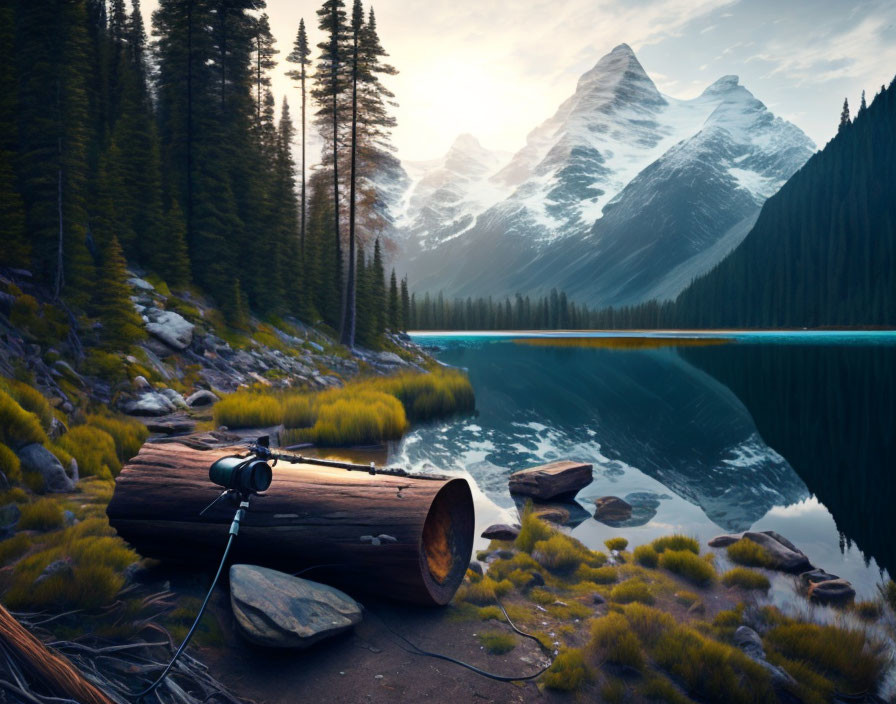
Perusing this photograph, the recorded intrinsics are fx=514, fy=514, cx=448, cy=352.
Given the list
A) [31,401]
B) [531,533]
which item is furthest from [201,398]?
[531,533]

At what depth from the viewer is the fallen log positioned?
5023 mm

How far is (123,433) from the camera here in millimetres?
10078

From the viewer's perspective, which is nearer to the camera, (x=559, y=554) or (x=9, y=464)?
(x=9, y=464)

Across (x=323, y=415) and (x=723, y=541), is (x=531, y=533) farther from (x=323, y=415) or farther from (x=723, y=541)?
(x=323, y=415)

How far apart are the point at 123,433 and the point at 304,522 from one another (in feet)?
22.9

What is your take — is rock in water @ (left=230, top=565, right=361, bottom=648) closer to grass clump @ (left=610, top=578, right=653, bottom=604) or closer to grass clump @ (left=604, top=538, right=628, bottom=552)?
grass clump @ (left=610, top=578, right=653, bottom=604)

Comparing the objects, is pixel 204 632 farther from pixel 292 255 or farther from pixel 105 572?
pixel 292 255

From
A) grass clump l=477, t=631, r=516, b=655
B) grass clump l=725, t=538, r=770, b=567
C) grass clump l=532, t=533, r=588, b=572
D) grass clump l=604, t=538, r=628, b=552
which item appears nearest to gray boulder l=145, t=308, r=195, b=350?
grass clump l=532, t=533, r=588, b=572

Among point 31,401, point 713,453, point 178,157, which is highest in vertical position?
point 178,157

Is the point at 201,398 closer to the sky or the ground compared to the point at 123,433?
closer to the ground

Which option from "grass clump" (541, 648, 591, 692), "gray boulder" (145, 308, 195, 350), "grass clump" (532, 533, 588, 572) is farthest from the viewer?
"gray boulder" (145, 308, 195, 350)

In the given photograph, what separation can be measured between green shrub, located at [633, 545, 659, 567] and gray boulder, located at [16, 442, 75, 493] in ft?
27.6

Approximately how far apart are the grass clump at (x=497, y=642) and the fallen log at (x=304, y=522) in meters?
0.58

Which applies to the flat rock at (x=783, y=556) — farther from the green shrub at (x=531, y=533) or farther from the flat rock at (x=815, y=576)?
the green shrub at (x=531, y=533)
